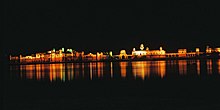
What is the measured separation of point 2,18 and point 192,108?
20.9 feet

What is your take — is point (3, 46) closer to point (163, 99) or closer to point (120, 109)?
point (120, 109)

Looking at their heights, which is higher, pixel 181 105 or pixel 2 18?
pixel 2 18

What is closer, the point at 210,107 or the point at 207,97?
the point at 210,107

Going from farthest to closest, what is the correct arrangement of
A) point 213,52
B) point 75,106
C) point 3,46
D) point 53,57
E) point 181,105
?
1. point 53,57
2. point 213,52
3. point 75,106
4. point 181,105
5. point 3,46

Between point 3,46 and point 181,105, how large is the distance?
6839 millimetres

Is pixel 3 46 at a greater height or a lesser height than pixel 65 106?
greater

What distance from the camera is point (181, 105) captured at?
11469 millimetres

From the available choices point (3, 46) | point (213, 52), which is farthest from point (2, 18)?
point (213, 52)

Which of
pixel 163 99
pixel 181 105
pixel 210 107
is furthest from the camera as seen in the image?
pixel 163 99

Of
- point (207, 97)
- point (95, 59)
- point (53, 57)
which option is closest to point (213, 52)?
point (95, 59)

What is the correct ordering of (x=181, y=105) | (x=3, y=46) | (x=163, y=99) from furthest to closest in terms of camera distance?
1. (x=163, y=99)
2. (x=181, y=105)
3. (x=3, y=46)

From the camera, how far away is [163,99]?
43.6 feet

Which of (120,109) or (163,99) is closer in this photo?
(120,109)

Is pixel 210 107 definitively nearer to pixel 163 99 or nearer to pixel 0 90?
pixel 163 99
